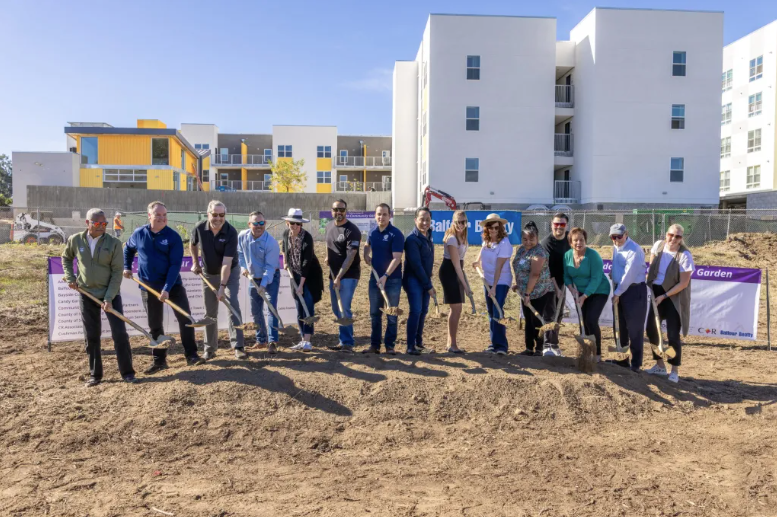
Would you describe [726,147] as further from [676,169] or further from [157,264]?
[157,264]

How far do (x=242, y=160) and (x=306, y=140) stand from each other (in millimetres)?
7029

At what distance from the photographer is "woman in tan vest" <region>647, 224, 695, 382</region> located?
669cm

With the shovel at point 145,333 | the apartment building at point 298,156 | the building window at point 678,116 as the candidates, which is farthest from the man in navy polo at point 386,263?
the apartment building at point 298,156

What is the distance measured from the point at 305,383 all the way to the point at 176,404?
124 cm

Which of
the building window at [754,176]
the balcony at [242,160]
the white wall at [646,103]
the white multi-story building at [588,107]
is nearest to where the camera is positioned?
the white wall at [646,103]

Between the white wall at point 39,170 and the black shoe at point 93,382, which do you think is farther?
the white wall at point 39,170

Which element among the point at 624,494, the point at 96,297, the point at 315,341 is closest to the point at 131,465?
the point at 96,297

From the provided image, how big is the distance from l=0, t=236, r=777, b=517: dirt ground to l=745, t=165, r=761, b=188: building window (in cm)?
3755

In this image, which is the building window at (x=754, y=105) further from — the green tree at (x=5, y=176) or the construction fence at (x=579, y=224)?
the green tree at (x=5, y=176)

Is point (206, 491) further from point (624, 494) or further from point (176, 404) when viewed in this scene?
point (624, 494)

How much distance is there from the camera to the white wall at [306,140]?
57.4 m

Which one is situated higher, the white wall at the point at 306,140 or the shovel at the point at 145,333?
the white wall at the point at 306,140

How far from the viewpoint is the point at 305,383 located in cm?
598

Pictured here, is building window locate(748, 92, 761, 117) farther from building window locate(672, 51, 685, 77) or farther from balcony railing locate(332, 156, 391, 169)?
balcony railing locate(332, 156, 391, 169)
